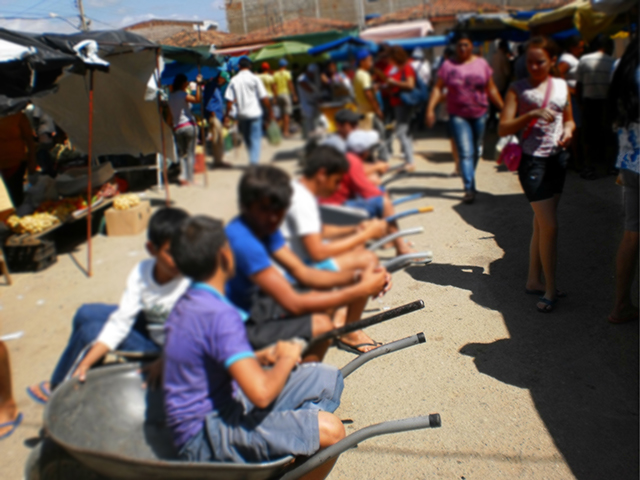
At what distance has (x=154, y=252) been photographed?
1.31m

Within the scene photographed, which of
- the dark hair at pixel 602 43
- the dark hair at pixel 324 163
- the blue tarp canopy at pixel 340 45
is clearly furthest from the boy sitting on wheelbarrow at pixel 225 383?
the blue tarp canopy at pixel 340 45

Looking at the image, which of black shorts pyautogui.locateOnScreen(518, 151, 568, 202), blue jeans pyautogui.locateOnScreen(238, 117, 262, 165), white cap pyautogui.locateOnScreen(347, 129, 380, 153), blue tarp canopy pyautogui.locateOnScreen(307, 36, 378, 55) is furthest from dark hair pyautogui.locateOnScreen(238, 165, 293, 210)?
blue tarp canopy pyautogui.locateOnScreen(307, 36, 378, 55)

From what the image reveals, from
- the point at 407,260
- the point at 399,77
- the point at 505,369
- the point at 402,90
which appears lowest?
the point at 505,369

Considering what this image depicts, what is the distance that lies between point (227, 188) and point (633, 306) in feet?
8.69

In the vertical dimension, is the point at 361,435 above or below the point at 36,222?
below

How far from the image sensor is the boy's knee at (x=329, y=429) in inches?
52.2

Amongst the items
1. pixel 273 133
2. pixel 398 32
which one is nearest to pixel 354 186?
pixel 273 133

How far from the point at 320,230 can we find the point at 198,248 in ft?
2.37

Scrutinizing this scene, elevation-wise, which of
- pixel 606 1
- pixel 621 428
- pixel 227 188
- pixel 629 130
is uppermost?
pixel 606 1

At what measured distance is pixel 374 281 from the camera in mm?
1352

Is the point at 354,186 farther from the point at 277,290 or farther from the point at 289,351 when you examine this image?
the point at 289,351

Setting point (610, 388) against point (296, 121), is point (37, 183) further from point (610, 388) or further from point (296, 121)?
point (296, 121)

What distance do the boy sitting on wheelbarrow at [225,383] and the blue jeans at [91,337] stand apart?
23 centimetres

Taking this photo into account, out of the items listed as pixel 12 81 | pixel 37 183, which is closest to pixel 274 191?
pixel 12 81
